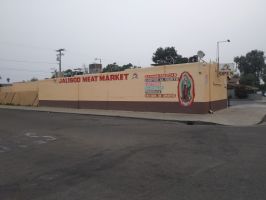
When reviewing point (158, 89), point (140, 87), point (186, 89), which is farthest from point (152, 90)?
point (186, 89)

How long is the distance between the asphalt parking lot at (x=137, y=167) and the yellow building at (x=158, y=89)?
11.1 meters

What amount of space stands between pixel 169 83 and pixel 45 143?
567 inches

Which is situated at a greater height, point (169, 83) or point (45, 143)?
point (169, 83)

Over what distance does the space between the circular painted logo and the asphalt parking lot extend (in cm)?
1104

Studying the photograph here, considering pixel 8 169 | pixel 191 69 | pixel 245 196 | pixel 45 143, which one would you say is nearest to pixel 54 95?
pixel 191 69

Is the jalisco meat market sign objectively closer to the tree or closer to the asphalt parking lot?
the asphalt parking lot

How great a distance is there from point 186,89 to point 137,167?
17292 mm

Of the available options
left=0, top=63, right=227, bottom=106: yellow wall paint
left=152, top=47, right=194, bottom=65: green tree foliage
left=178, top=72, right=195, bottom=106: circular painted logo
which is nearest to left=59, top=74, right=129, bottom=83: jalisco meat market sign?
left=0, top=63, right=227, bottom=106: yellow wall paint

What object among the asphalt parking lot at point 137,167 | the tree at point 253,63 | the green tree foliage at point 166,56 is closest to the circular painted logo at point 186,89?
the asphalt parking lot at point 137,167

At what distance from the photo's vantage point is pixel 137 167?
873cm

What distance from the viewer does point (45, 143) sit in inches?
534

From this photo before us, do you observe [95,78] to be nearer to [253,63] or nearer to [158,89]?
[158,89]

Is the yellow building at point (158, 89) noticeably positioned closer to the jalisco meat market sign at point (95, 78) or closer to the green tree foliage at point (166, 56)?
the jalisco meat market sign at point (95, 78)

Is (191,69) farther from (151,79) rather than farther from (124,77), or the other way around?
(124,77)
